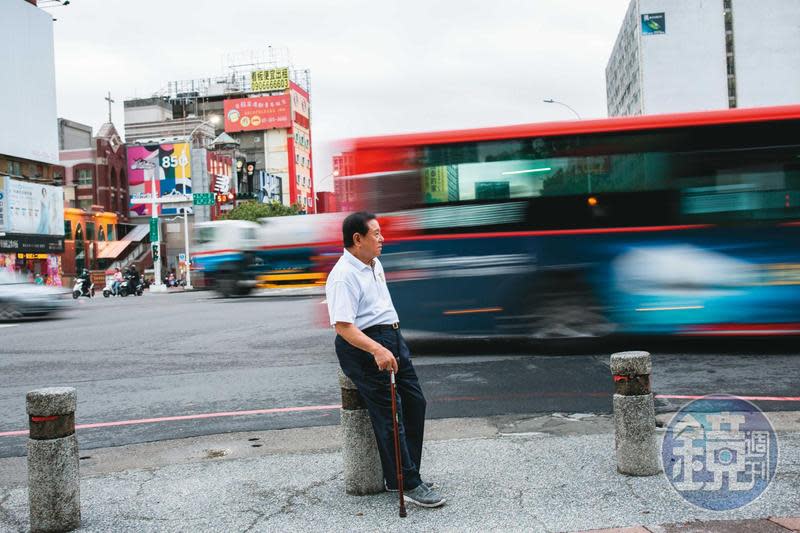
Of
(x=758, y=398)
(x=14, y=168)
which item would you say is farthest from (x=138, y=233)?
(x=758, y=398)

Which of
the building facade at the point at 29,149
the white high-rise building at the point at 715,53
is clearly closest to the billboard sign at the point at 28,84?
the building facade at the point at 29,149

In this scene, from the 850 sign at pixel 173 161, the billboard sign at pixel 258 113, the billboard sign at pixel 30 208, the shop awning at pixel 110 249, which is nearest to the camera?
the billboard sign at pixel 30 208

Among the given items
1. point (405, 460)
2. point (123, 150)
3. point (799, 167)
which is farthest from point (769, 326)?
point (123, 150)

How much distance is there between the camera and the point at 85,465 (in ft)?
19.3

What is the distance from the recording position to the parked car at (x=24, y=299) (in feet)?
64.6

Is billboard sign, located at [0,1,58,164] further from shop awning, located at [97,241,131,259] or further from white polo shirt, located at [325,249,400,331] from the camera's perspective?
Result: white polo shirt, located at [325,249,400,331]

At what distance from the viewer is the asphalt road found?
713cm

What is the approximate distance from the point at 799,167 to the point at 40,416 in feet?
30.6

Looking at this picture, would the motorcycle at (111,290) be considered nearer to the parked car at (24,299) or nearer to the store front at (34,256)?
the store front at (34,256)

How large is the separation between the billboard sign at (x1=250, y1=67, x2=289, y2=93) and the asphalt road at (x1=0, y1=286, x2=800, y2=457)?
4384 inches

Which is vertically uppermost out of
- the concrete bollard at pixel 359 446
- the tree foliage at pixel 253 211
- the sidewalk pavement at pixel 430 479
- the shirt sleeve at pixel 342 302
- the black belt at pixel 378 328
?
the tree foliage at pixel 253 211

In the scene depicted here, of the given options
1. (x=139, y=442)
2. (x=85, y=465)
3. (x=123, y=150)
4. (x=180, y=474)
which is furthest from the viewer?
(x=123, y=150)

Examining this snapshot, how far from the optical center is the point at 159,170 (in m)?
76.0

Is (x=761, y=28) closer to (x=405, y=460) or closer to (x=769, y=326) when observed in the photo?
(x=769, y=326)
